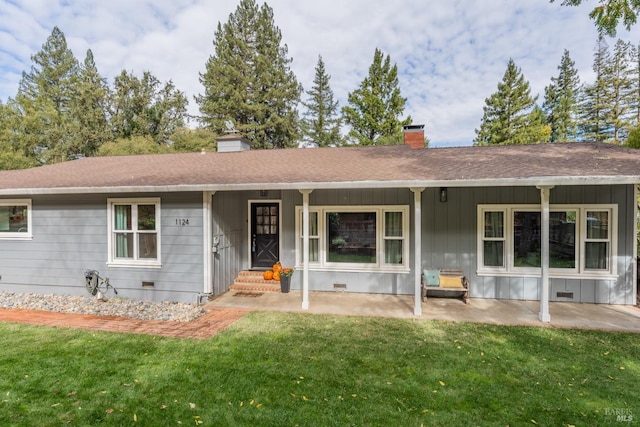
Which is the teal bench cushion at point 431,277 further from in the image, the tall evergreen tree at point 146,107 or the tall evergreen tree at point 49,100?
the tall evergreen tree at point 49,100

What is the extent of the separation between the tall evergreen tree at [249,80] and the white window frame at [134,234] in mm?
16409

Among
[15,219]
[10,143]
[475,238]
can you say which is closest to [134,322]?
[15,219]

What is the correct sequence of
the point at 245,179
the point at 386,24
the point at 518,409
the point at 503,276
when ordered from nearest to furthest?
the point at 518,409 < the point at 245,179 < the point at 503,276 < the point at 386,24

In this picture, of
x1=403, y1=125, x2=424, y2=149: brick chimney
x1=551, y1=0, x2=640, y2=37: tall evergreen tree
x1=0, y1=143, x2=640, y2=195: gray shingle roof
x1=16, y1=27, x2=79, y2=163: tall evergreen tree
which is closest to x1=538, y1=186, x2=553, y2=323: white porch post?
x1=0, y1=143, x2=640, y2=195: gray shingle roof

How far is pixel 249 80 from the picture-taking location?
894 inches

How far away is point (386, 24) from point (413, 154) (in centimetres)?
703

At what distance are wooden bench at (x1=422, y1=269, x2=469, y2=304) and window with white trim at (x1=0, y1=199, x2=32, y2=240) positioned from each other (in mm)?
8895

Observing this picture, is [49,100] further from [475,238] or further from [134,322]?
[475,238]

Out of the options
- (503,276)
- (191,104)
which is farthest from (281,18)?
(503,276)

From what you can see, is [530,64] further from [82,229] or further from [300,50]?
[82,229]

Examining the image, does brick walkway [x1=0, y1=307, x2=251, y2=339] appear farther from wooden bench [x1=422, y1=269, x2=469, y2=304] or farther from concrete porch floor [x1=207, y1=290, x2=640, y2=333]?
wooden bench [x1=422, y1=269, x2=469, y2=304]

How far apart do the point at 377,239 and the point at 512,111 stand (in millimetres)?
21974

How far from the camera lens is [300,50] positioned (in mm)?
25047

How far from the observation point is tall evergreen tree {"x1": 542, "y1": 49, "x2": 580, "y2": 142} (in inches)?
1043
